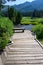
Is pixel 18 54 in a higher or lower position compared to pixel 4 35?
lower

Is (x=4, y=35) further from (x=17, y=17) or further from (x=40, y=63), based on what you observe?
(x=17, y=17)

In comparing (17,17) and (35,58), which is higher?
(35,58)

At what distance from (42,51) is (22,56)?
1404 millimetres

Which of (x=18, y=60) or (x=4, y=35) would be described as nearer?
(x=18, y=60)

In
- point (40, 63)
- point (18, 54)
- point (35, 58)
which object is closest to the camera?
point (40, 63)

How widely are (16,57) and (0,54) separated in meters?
0.66

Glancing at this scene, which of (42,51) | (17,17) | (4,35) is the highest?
(4,35)

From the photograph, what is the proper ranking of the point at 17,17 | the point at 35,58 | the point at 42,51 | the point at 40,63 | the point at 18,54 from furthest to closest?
the point at 17,17, the point at 42,51, the point at 18,54, the point at 35,58, the point at 40,63

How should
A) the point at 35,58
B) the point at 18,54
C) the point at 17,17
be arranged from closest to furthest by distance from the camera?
1. the point at 35,58
2. the point at 18,54
3. the point at 17,17

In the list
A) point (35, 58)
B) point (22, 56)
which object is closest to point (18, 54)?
point (22, 56)

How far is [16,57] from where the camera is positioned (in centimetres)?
916

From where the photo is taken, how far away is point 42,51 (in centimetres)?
1048

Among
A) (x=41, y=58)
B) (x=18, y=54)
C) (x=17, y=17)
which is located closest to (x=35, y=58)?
(x=41, y=58)

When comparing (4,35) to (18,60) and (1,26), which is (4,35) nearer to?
(1,26)
